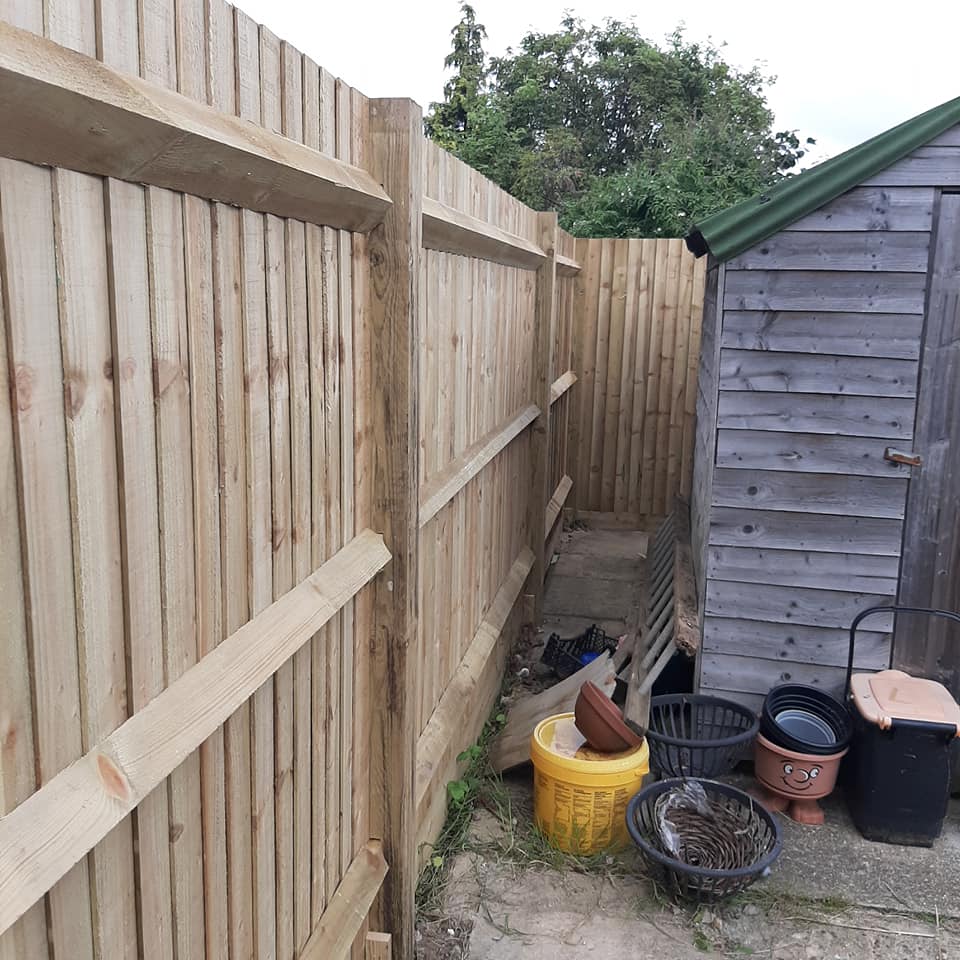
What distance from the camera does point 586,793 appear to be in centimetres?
393

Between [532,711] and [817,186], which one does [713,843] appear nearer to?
[532,711]

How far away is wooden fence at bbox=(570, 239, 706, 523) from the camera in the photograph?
9039 millimetres

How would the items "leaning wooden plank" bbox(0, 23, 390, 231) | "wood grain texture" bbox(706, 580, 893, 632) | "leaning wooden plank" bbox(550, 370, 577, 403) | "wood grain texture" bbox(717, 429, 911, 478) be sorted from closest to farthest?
1. "leaning wooden plank" bbox(0, 23, 390, 231)
2. "wood grain texture" bbox(717, 429, 911, 478)
3. "wood grain texture" bbox(706, 580, 893, 632)
4. "leaning wooden plank" bbox(550, 370, 577, 403)

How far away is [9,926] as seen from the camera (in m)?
1.21

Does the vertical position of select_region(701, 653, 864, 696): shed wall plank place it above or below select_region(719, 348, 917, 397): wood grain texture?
below

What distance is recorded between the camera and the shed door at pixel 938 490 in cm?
423

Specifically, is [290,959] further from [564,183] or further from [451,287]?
[564,183]

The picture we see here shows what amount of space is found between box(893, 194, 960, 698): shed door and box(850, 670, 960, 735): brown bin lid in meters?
0.16

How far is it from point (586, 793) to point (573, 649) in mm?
2199

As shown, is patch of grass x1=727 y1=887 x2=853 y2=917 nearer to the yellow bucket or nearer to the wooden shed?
the yellow bucket

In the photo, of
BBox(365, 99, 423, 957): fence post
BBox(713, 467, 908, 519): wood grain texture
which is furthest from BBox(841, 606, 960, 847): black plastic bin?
BBox(365, 99, 423, 957): fence post

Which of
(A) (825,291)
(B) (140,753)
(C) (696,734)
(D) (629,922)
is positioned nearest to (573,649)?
(C) (696,734)

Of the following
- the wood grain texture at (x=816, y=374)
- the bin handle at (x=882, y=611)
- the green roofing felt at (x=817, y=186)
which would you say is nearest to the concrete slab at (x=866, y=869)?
the bin handle at (x=882, y=611)

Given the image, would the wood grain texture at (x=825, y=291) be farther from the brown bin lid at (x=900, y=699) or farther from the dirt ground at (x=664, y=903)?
the dirt ground at (x=664, y=903)
